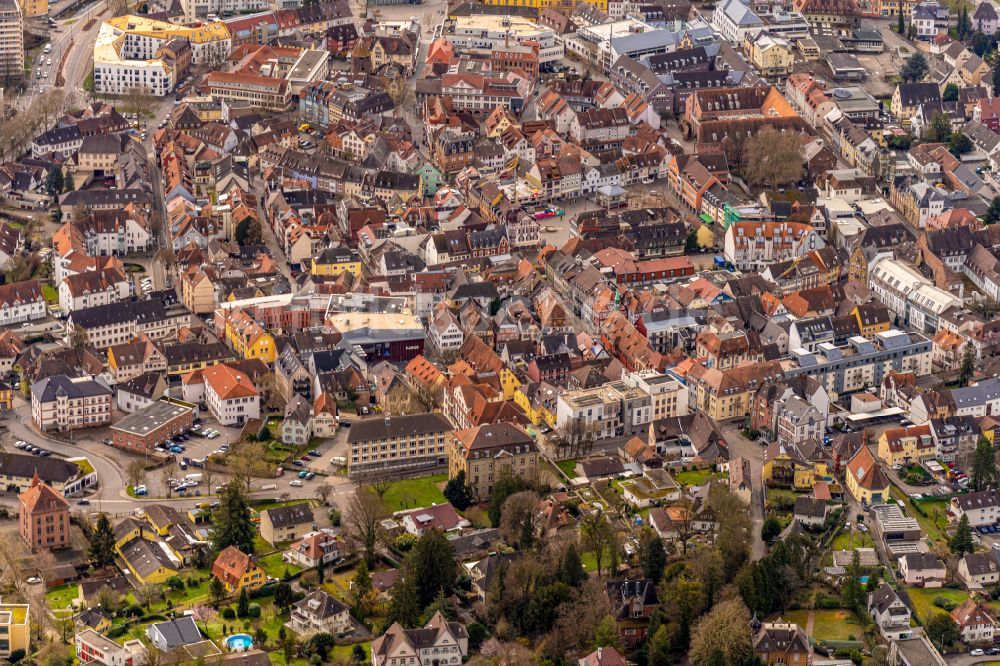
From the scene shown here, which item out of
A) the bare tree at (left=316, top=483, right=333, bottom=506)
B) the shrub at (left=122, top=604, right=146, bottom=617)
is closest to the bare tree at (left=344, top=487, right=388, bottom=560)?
the bare tree at (left=316, top=483, right=333, bottom=506)

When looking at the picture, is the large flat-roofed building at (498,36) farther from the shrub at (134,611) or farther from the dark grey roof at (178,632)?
the dark grey roof at (178,632)

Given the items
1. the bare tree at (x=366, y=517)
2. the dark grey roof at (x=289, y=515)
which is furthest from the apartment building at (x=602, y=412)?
the dark grey roof at (x=289, y=515)

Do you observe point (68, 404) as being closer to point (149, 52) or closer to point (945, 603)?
point (945, 603)

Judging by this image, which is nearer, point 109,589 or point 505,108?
point 109,589

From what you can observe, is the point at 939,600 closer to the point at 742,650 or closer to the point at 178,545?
the point at 742,650

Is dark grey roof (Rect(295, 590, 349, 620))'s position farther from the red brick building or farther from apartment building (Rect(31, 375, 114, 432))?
apartment building (Rect(31, 375, 114, 432))

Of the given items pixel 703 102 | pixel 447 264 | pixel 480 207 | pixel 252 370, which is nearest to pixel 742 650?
pixel 252 370
